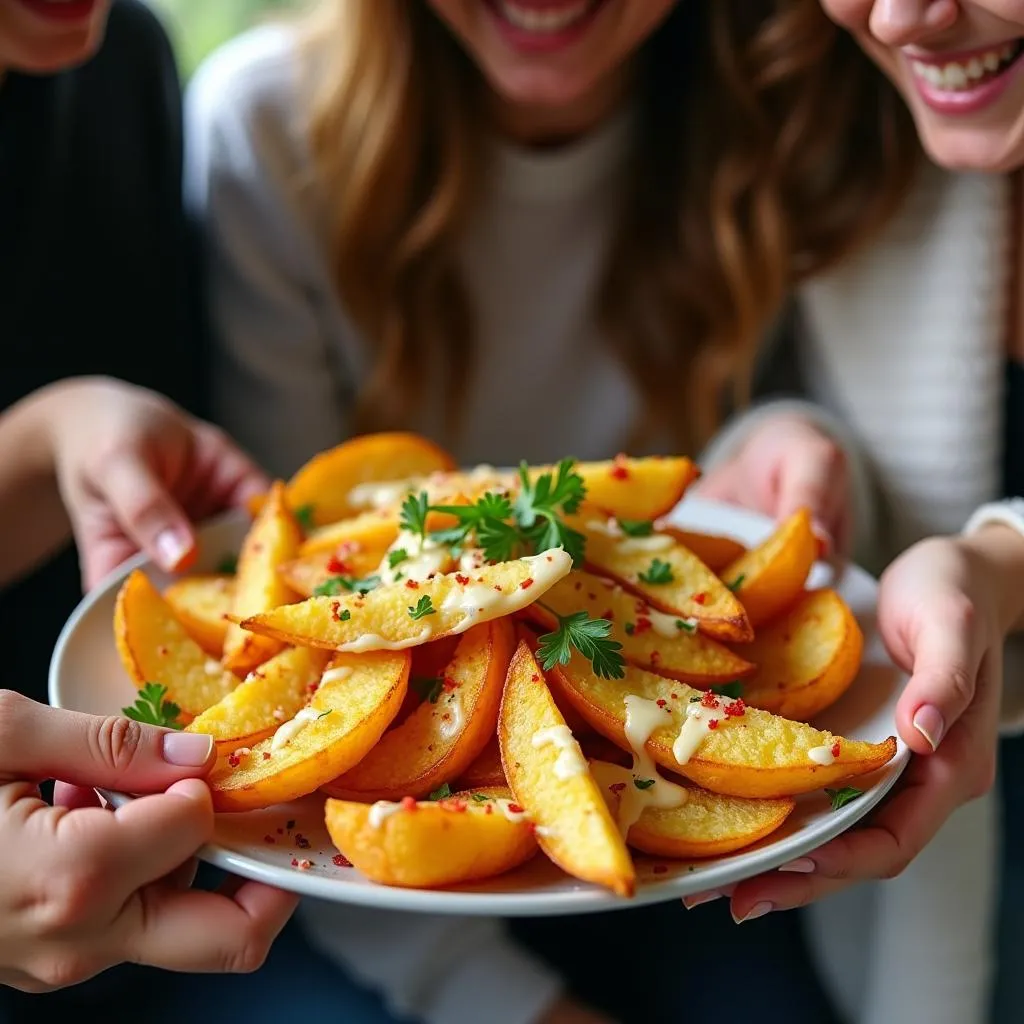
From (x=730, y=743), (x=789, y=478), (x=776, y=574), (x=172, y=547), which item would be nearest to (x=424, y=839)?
(x=730, y=743)

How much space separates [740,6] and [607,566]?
1.11m

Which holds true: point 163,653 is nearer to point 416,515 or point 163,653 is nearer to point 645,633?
point 416,515

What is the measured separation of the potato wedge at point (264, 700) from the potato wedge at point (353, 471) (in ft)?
0.96

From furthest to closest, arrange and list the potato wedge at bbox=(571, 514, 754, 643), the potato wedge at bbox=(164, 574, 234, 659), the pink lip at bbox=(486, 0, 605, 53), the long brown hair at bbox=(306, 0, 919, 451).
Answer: the long brown hair at bbox=(306, 0, 919, 451)
the pink lip at bbox=(486, 0, 605, 53)
the potato wedge at bbox=(164, 574, 234, 659)
the potato wedge at bbox=(571, 514, 754, 643)

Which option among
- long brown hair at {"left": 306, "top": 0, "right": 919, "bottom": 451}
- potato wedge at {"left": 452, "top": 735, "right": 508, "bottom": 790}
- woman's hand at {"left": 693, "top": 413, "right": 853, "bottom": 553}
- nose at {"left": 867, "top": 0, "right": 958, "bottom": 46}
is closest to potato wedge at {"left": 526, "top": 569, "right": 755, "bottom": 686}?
potato wedge at {"left": 452, "top": 735, "right": 508, "bottom": 790}

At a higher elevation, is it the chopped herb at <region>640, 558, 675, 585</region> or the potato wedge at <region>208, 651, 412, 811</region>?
the chopped herb at <region>640, 558, 675, 585</region>

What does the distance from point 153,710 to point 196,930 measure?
0.20m

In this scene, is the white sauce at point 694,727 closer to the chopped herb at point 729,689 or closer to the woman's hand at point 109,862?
the chopped herb at point 729,689

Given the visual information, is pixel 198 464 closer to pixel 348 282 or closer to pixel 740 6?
pixel 348 282

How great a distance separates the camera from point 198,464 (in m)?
1.54

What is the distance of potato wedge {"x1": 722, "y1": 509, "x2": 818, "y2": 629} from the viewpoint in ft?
3.85

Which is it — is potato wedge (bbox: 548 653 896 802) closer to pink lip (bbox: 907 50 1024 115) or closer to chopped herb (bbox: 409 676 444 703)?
chopped herb (bbox: 409 676 444 703)

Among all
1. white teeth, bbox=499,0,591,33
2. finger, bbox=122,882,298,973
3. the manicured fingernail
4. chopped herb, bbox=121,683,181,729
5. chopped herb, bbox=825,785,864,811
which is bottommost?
finger, bbox=122,882,298,973

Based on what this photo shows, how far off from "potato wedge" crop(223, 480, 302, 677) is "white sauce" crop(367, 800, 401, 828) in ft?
0.93
